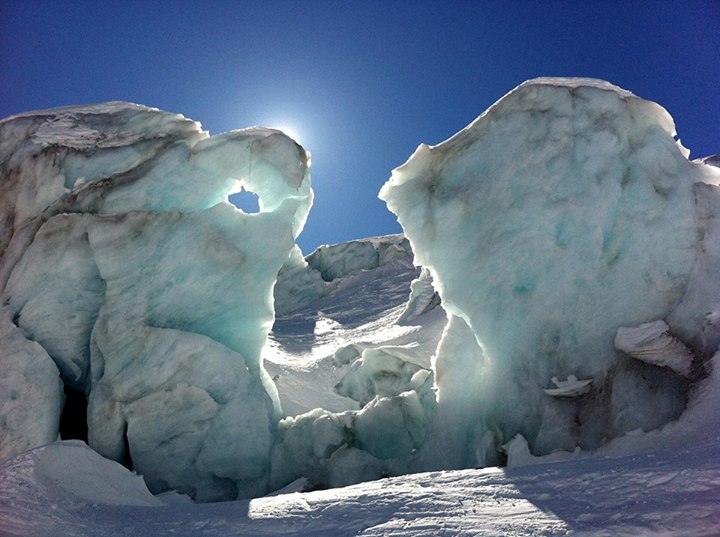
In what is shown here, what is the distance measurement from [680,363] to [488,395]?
288 centimetres

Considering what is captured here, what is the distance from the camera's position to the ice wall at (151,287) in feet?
31.0

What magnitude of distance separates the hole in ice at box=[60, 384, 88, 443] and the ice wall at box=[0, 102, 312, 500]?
1.12 ft

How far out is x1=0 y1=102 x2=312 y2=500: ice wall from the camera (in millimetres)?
9453

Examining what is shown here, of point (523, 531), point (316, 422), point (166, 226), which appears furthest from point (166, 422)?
point (523, 531)

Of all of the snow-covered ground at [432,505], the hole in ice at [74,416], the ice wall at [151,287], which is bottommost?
the snow-covered ground at [432,505]

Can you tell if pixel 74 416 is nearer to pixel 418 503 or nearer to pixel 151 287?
pixel 151 287

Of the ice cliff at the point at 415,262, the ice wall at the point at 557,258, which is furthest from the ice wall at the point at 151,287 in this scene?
the ice wall at the point at 557,258

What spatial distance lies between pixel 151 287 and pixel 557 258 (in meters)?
7.09

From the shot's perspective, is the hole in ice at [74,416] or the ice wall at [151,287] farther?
the hole in ice at [74,416]

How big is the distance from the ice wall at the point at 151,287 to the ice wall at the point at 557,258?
3.09 meters

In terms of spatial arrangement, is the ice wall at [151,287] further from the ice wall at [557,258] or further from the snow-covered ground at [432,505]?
the snow-covered ground at [432,505]

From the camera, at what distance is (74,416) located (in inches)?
404

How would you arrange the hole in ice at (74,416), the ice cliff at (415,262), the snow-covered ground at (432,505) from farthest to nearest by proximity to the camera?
1. the hole in ice at (74,416)
2. the ice cliff at (415,262)
3. the snow-covered ground at (432,505)

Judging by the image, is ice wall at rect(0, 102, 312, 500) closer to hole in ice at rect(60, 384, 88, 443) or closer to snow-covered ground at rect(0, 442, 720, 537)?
hole in ice at rect(60, 384, 88, 443)
